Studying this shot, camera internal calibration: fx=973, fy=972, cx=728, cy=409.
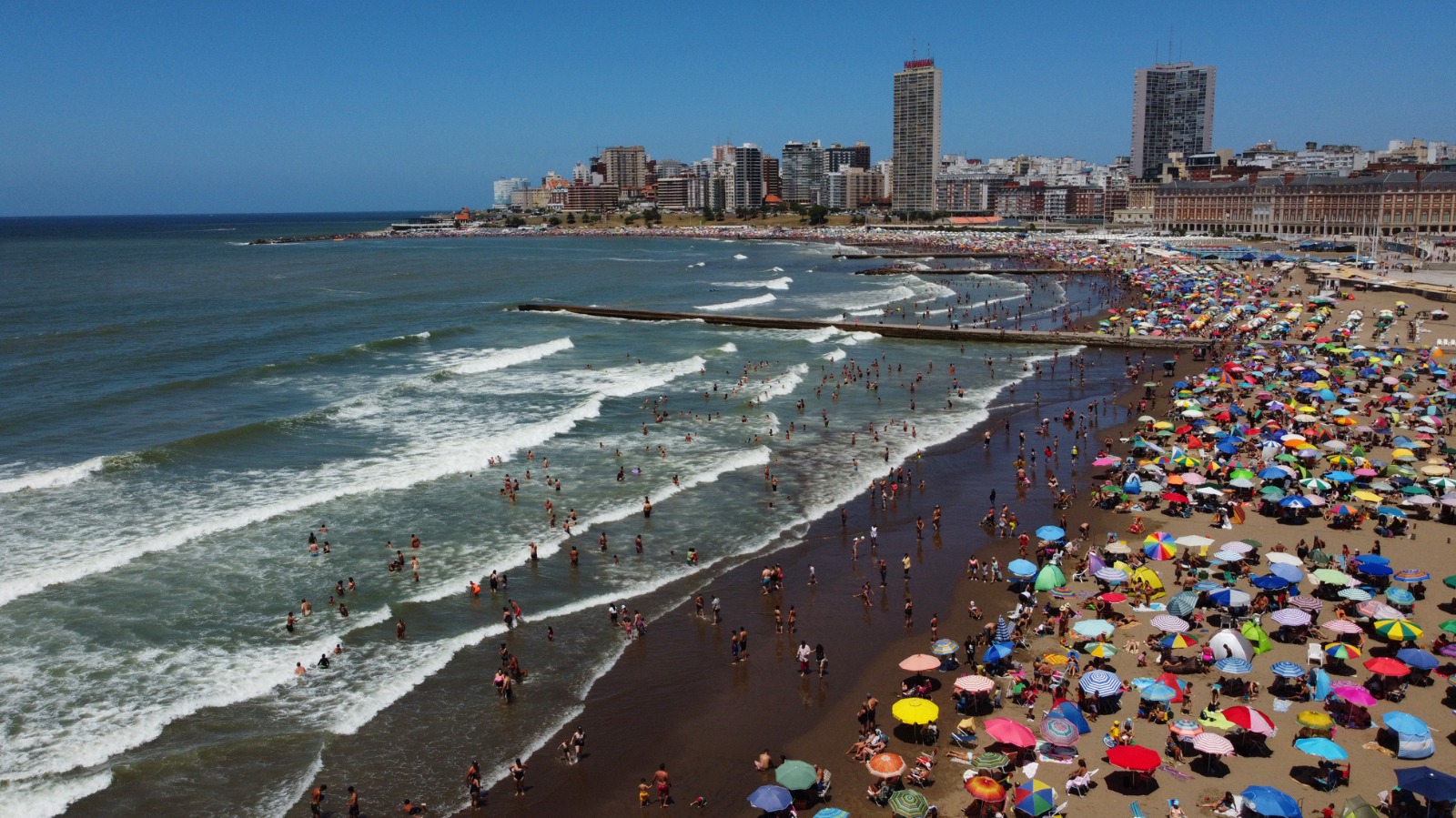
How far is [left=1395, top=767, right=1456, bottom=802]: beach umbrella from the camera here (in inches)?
527

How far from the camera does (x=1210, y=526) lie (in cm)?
2623

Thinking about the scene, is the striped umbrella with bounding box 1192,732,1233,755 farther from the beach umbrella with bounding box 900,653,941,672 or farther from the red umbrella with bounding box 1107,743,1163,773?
the beach umbrella with bounding box 900,653,941,672

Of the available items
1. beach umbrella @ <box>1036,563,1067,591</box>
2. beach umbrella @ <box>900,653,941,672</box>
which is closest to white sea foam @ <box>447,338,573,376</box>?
beach umbrella @ <box>1036,563,1067,591</box>

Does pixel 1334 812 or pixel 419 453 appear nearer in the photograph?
pixel 1334 812

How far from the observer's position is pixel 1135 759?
1493 cm

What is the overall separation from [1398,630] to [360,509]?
86.7ft

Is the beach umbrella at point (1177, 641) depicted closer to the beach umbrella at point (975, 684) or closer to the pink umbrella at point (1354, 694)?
the pink umbrella at point (1354, 694)

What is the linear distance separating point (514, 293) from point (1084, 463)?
68.0 m

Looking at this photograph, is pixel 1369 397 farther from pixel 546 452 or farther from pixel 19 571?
pixel 19 571

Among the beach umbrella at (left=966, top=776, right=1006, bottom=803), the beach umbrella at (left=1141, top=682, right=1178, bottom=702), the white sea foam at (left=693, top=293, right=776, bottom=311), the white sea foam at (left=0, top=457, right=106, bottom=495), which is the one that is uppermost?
the white sea foam at (left=693, top=293, right=776, bottom=311)

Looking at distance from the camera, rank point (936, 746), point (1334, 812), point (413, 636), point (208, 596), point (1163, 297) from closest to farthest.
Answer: point (1334, 812)
point (936, 746)
point (413, 636)
point (208, 596)
point (1163, 297)

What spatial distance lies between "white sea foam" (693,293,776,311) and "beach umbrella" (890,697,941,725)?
62.9 metres

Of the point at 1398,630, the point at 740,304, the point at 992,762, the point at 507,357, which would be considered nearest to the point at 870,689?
the point at 992,762

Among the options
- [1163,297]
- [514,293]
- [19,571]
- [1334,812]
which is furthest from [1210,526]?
[514,293]
